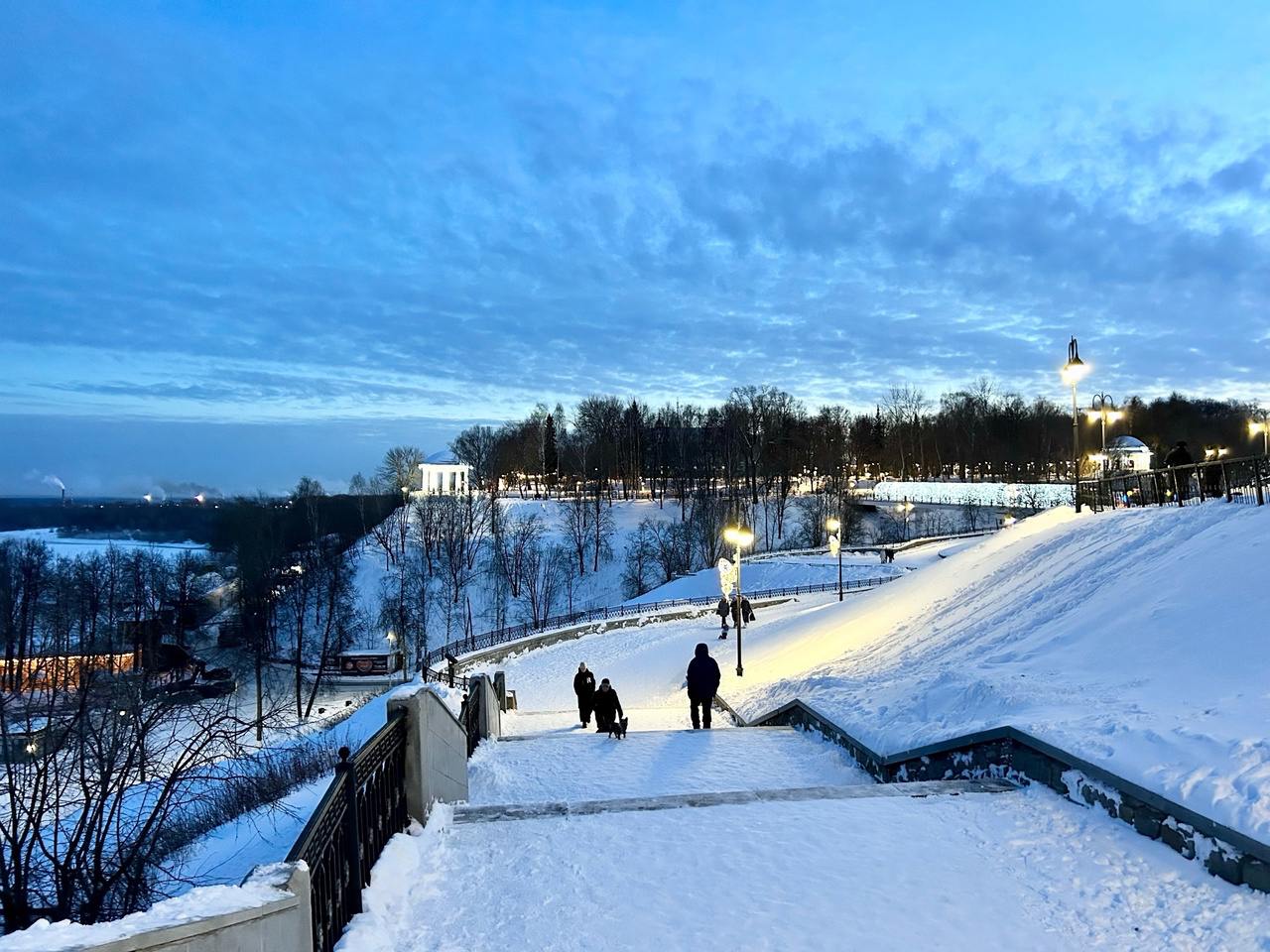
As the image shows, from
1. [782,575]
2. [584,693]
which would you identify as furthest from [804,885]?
[782,575]

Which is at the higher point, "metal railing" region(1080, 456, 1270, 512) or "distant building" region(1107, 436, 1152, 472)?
→ "distant building" region(1107, 436, 1152, 472)

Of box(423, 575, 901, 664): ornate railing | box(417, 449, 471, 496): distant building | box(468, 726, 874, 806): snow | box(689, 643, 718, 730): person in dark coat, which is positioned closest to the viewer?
box(468, 726, 874, 806): snow

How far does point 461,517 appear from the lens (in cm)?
6738

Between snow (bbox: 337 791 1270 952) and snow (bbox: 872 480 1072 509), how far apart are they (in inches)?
2180

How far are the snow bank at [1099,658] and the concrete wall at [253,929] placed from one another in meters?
5.48

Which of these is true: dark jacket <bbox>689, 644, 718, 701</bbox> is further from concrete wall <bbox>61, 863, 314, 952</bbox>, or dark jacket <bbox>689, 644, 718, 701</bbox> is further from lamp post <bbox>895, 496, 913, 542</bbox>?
lamp post <bbox>895, 496, 913, 542</bbox>

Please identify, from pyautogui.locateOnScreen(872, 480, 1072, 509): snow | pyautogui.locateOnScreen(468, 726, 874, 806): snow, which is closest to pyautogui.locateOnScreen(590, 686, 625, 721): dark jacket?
pyautogui.locateOnScreen(468, 726, 874, 806): snow

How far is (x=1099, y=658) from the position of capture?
10.1m

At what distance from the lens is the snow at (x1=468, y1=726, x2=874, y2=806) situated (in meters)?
8.57

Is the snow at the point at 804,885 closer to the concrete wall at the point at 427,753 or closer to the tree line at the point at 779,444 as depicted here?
the concrete wall at the point at 427,753

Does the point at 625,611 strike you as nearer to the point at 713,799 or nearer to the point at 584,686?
the point at 584,686

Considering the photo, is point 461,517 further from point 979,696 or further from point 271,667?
point 979,696

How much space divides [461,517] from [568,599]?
1442 centimetres

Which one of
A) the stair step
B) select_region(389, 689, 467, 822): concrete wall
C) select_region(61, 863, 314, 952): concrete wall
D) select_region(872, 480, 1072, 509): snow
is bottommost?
the stair step
